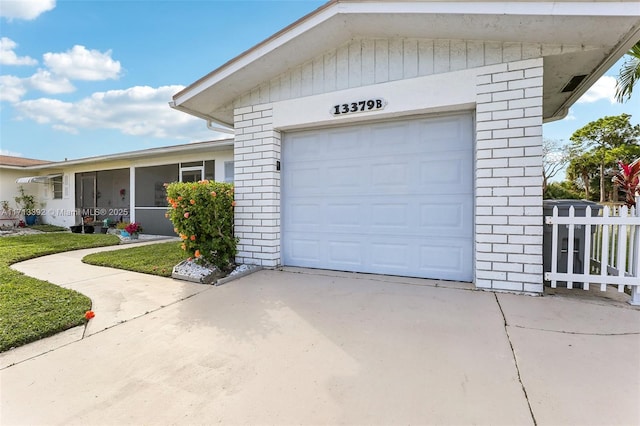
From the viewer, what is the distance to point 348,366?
7.29 feet

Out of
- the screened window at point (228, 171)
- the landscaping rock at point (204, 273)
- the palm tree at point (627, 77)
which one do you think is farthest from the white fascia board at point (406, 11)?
the palm tree at point (627, 77)

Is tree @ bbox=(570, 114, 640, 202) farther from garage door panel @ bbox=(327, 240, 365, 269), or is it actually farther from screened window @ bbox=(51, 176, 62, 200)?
screened window @ bbox=(51, 176, 62, 200)

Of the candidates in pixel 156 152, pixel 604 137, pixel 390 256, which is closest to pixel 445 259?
pixel 390 256

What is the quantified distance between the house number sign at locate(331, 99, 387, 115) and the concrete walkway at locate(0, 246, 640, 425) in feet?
9.01

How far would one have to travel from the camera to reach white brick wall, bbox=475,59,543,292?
12.3 feet

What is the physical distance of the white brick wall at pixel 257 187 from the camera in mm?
5348

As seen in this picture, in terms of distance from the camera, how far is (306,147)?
17.5ft

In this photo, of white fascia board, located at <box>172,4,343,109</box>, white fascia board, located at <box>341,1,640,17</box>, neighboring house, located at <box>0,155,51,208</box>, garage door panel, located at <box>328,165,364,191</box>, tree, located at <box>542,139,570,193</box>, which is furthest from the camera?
tree, located at <box>542,139,570,193</box>

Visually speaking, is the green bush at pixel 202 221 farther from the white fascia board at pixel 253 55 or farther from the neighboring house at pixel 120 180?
the neighboring house at pixel 120 180

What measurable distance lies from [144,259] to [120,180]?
9096 millimetres

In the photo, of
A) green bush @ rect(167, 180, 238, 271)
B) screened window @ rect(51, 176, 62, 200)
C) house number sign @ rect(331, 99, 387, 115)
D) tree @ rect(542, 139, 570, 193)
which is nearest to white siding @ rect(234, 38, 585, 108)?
house number sign @ rect(331, 99, 387, 115)

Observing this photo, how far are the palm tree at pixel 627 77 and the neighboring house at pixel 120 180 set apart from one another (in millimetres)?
10126

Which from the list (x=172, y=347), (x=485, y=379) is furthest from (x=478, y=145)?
(x=172, y=347)

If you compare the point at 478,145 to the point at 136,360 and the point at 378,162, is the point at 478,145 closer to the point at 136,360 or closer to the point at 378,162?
the point at 378,162
